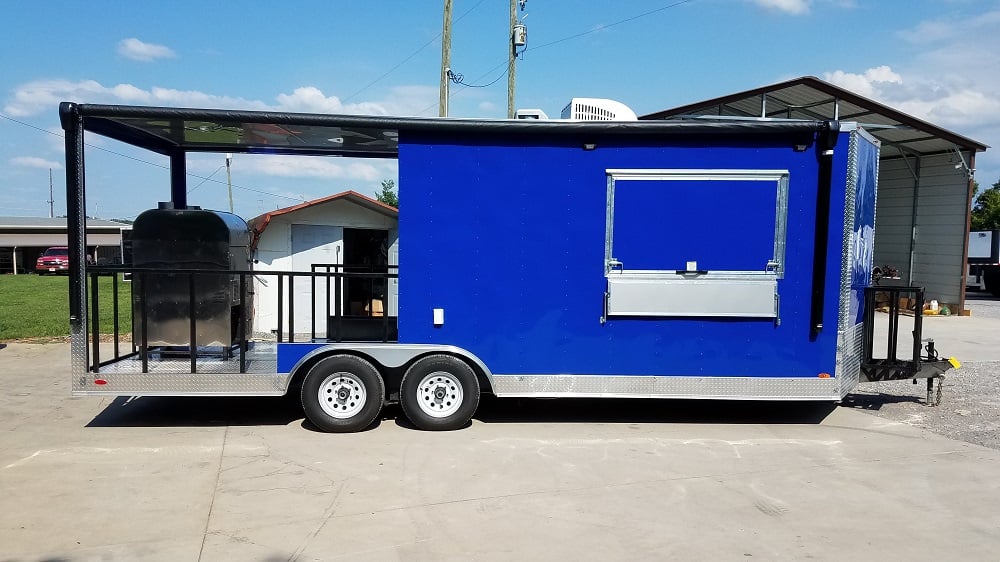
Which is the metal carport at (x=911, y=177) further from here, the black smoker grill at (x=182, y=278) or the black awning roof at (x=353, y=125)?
the black smoker grill at (x=182, y=278)

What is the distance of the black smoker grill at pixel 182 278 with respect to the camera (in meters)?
7.13

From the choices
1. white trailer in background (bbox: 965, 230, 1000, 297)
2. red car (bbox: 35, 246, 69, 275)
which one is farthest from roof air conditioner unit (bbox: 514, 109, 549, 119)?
red car (bbox: 35, 246, 69, 275)

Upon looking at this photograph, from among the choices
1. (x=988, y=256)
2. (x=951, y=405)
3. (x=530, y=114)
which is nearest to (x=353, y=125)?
(x=530, y=114)

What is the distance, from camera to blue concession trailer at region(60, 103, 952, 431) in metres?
6.77

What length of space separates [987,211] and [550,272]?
59.1 metres

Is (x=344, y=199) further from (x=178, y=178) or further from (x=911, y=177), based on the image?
(x=911, y=177)

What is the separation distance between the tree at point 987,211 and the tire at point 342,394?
57473mm

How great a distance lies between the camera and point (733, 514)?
4.91 m

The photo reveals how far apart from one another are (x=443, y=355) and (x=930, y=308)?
18.9m

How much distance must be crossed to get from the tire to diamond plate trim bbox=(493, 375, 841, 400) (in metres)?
1.22

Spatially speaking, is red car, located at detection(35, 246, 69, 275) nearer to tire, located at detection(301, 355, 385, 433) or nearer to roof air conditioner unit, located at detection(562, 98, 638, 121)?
tire, located at detection(301, 355, 385, 433)

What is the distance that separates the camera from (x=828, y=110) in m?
17.1

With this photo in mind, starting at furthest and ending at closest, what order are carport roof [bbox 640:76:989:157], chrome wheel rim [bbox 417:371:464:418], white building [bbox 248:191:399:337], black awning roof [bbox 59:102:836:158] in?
carport roof [bbox 640:76:989:157] < white building [bbox 248:191:399:337] < chrome wheel rim [bbox 417:371:464:418] < black awning roof [bbox 59:102:836:158]

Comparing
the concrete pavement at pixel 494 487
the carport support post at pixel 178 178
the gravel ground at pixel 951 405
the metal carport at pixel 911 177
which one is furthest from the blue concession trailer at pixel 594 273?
the metal carport at pixel 911 177
